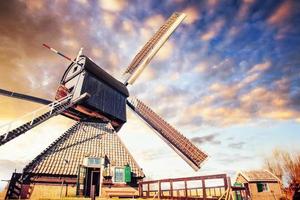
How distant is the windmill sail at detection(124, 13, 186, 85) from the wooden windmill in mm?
1160

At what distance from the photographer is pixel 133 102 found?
2072cm

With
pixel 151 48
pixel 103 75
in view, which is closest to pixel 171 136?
pixel 103 75

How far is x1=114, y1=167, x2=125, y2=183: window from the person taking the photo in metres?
14.7

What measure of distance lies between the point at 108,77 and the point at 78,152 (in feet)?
23.8

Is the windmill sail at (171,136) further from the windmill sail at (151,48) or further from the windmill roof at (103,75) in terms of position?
the windmill sail at (151,48)

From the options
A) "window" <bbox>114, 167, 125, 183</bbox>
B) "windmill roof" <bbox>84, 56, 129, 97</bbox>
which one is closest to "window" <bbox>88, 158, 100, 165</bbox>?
"window" <bbox>114, 167, 125, 183</bbox>

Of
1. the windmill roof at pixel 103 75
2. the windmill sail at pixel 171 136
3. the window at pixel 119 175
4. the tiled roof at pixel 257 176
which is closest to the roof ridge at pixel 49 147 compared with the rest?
the windmill roof at pixel 103 75

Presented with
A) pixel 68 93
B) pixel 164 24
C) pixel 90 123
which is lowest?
pixel 90 123

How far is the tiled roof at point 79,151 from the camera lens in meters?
13.9

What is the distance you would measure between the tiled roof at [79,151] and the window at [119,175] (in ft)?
2.06

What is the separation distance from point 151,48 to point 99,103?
9859 mm

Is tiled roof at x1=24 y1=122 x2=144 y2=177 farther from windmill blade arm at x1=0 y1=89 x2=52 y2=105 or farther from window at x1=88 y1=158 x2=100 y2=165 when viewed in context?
windmill blade arm at x1=0 y1=89 x2=52 y2=105

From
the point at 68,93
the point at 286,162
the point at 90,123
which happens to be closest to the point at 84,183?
the point at 90,123

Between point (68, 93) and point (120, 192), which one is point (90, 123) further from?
point (120, 192)
